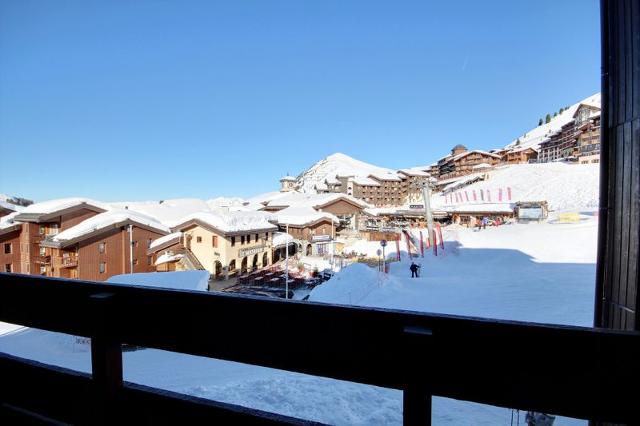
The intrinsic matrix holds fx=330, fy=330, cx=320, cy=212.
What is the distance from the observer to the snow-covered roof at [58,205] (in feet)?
70.5

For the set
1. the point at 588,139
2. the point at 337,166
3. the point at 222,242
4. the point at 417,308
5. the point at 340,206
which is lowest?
the point at 417,308

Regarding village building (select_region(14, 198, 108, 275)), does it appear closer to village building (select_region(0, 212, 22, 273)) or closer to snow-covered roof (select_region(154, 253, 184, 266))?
village building (select_region(0, 212, 22, 273))

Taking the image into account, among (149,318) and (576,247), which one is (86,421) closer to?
(149,318)

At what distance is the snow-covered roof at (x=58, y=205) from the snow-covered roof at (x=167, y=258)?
6.07 metres

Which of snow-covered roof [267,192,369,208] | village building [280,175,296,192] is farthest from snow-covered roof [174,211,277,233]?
village building [280,175,296,192]

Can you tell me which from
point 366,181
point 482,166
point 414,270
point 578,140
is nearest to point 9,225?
point 414,270

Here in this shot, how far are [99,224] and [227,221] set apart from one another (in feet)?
28.0

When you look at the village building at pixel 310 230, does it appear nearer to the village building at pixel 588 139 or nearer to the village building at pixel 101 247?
the village building at pixel 101 247

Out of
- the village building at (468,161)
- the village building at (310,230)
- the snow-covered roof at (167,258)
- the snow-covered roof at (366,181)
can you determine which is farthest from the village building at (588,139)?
the snow-covered roof at (167,258)

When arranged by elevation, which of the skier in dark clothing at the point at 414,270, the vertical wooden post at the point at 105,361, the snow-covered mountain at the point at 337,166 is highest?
the snow-covered mountain at the point at 337,166

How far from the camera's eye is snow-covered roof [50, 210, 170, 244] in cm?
1972

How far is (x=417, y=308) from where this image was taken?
11.1 metres

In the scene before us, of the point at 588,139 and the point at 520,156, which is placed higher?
the point at 588,139

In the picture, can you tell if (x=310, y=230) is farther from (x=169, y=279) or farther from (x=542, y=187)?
(x=542, y=187)
